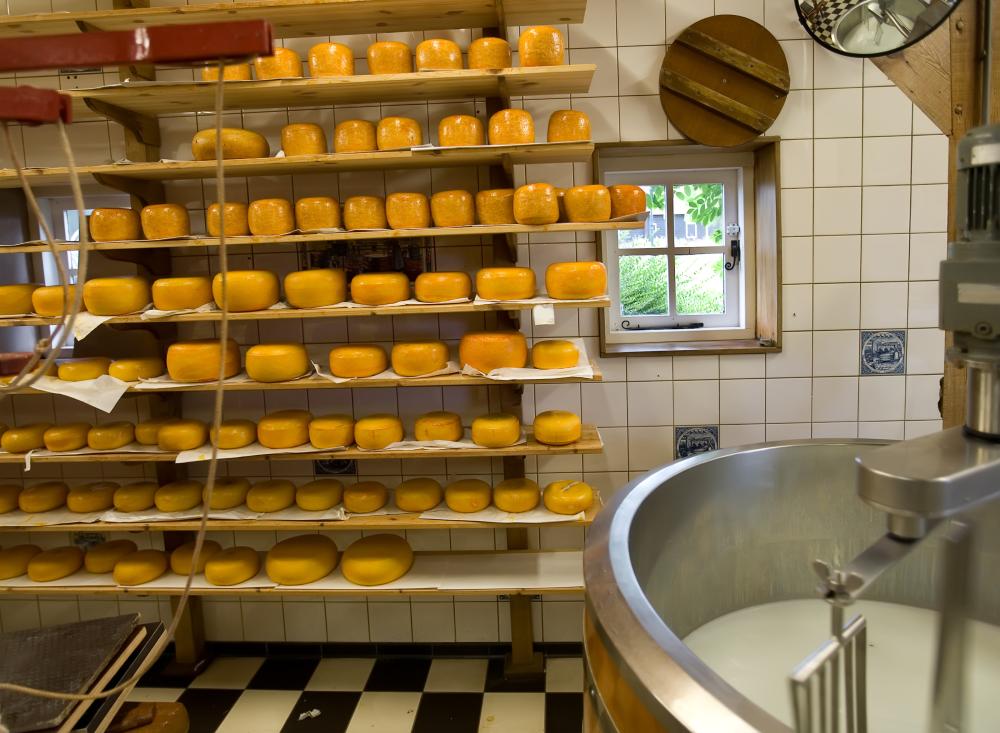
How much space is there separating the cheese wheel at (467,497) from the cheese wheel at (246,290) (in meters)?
0.80

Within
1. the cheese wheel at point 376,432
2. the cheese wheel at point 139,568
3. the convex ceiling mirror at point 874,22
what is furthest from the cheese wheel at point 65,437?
the convex ceiling mirror at point 874,22

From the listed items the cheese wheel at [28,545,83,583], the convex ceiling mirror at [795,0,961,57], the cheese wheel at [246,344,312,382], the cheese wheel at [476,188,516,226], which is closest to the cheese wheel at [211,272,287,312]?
the cheese wheel at [246,344,312,382]

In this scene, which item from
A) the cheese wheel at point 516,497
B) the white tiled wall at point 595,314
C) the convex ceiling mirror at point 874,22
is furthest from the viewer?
the white tiled wall at point 595,314

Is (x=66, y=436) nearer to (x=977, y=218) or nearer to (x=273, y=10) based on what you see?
(x=273, y=10)

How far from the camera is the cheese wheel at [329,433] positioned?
196 cm

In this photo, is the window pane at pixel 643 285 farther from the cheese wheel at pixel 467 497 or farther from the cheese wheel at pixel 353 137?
the cheese wheel at pixel 353 137

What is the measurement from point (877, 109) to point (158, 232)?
7.45 feet

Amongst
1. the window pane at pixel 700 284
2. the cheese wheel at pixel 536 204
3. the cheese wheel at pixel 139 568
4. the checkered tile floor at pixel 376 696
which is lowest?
the checkered tile floor at pixel 376 696

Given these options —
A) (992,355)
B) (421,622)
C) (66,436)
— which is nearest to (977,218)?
(992,355)

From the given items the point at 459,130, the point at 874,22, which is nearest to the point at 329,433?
the point at 459,130

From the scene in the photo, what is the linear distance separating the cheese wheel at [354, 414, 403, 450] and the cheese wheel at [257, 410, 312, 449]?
0.17 meters

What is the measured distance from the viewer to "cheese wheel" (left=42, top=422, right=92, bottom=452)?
204 cm

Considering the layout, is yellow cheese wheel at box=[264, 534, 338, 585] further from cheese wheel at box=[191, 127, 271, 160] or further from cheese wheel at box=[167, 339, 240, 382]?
cheese wheel at box=[191, 127, 271, 160]

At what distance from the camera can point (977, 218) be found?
63cm
